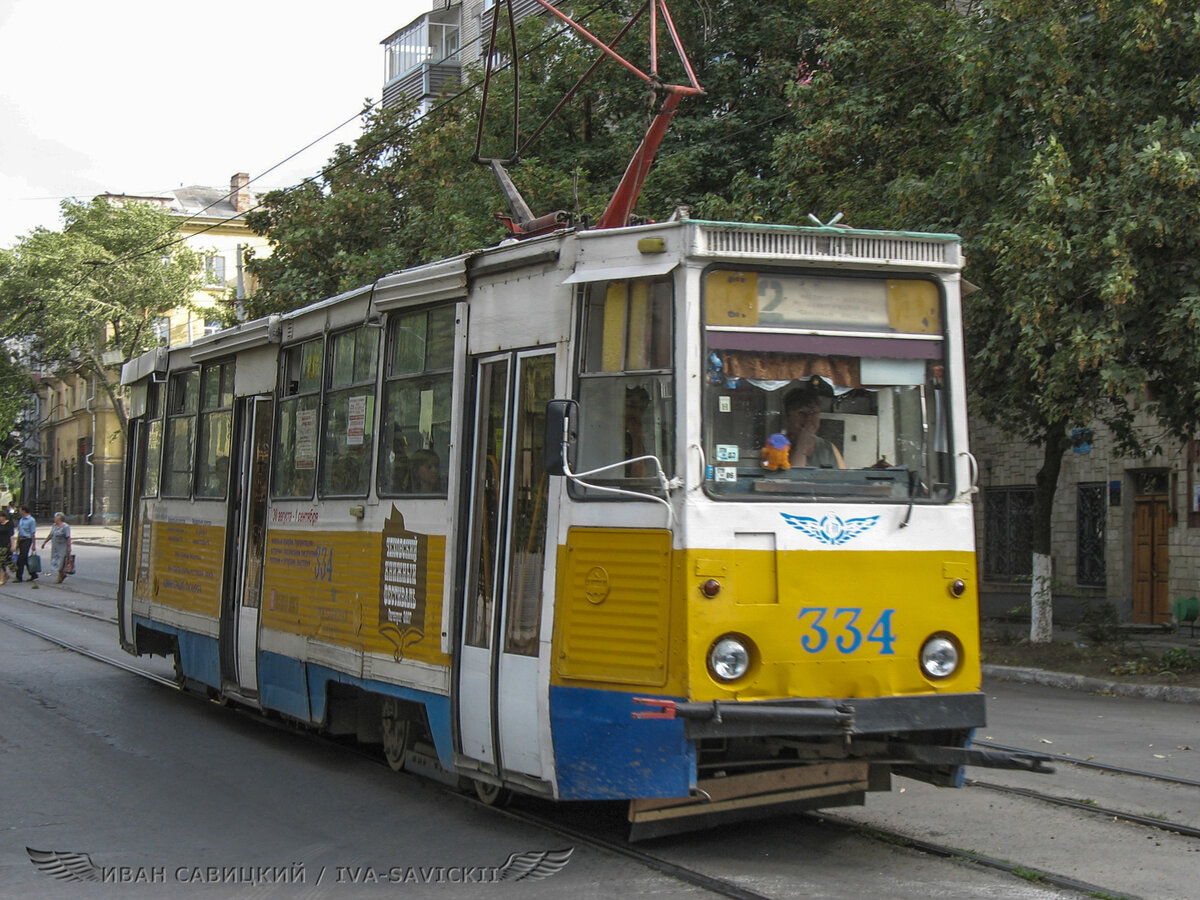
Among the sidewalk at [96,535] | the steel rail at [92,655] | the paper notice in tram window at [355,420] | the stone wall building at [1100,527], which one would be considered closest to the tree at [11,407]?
the sidewalk at [96,535]

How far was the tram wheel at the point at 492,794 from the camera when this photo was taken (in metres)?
7.35

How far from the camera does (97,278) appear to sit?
5353 centimetres

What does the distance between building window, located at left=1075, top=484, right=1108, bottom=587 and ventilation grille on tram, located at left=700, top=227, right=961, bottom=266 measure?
17654 millimetres

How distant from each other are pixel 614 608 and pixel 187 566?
6441 mm

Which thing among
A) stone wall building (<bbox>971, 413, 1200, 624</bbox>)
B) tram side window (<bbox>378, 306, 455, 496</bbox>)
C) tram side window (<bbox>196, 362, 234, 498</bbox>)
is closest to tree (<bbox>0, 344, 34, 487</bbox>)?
stone wall building (<bbox>971, 413, 1200, 624</bbox>)

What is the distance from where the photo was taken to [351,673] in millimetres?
8211

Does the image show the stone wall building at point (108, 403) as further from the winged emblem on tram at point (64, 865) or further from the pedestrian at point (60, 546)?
the winged emblem on tram at point (64, 865)

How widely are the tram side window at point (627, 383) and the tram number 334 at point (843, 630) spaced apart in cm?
91

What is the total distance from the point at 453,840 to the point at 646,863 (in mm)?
1137

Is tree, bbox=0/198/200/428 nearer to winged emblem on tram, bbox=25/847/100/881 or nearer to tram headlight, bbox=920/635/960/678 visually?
winged emblem on tram, bbox=25/847/100/881

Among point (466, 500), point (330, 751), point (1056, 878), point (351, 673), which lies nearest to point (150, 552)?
point (330, 751)

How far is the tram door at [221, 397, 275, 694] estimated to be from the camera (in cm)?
1000

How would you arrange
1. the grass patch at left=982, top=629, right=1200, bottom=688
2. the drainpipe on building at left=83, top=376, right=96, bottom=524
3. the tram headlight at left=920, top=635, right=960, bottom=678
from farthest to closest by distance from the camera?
the drainpipe on building at left=83, top=376, right=96, bottom=524 < the grass patch at left=982, top=629, right=1200, bottom=688 < the tram headlight at left=920, top=635, right=960, bottom=678

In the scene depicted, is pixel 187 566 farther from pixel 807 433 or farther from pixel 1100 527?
pixel 1100 527
